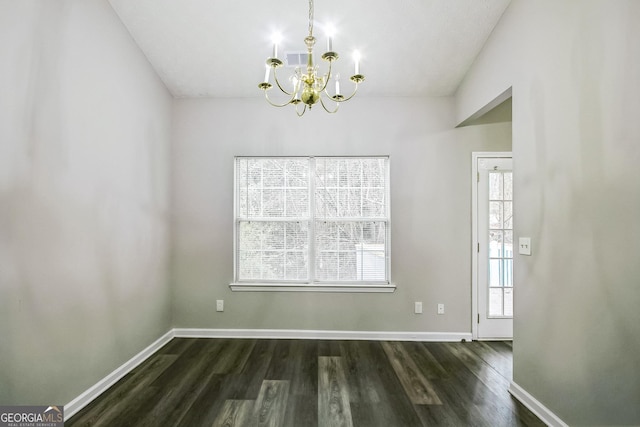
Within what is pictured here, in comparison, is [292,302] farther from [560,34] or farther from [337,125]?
[560,34]

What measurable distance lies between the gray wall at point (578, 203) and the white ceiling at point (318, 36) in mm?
541

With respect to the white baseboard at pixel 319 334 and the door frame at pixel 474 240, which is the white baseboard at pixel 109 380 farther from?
the door frame at pixel 474 240

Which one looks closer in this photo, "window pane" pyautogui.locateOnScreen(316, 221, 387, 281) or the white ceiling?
the white ceiling

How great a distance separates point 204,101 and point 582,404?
403cm

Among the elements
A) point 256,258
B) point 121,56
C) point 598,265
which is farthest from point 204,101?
point 598,265

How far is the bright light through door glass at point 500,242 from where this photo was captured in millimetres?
3416

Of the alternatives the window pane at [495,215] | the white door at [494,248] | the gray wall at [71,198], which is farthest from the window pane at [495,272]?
the gray wall at [71,198]

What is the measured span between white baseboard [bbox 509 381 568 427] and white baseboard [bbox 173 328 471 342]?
100cm

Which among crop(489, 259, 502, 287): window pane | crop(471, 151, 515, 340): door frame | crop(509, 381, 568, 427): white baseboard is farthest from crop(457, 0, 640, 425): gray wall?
crop(489, 259, 502, 287): window pane

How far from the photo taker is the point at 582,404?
1771 millimetres

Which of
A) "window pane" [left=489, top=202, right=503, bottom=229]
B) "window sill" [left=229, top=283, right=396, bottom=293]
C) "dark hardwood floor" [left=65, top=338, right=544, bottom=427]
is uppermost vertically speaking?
"window pane" [left=489, top=202, right=503, bottom=229]

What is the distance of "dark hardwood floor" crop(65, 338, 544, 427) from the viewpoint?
6.72 ft

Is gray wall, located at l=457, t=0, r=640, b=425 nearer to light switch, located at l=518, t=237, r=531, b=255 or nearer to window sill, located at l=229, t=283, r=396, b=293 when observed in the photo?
light switch, located at l=518, t=237, r=531, b=255

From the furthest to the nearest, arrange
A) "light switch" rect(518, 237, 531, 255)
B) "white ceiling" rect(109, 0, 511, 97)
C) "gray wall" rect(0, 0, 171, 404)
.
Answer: "white ceiling" rect(109, 0, 511, 97) < "light switch" rect(518, 237, 531, 255) < "gray wall" rect(0, 0, 171, 404)
